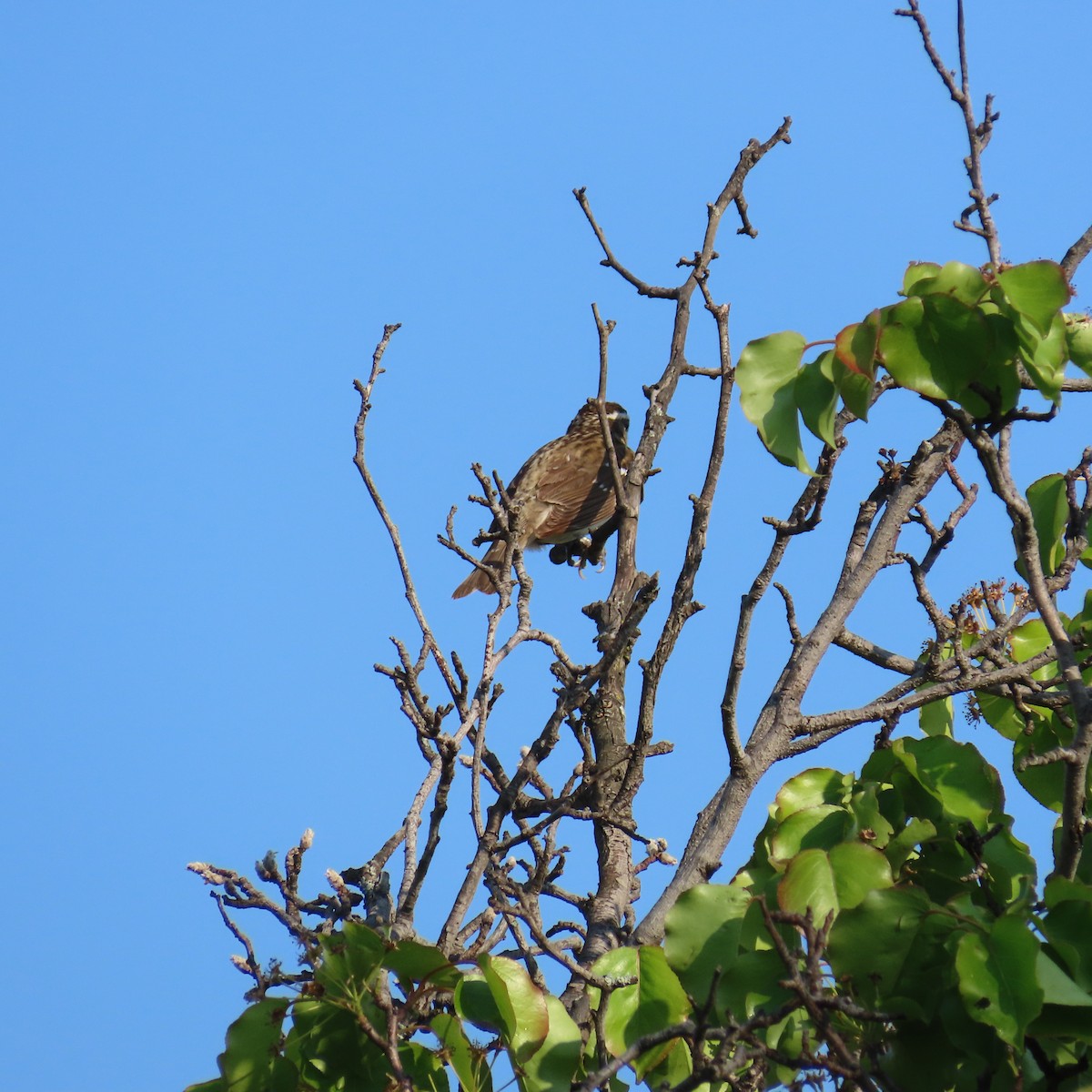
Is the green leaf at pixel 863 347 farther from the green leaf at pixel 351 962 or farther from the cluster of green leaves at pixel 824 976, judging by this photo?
the green leaf at pixel 351 962

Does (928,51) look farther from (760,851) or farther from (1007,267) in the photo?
(760,851)

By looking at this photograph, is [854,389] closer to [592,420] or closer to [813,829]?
[813,829]

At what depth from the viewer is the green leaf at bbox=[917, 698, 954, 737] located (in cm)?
348

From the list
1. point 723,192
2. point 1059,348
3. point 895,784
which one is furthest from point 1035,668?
point 723,192

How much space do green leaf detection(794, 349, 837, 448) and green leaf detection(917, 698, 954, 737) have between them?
1281mm

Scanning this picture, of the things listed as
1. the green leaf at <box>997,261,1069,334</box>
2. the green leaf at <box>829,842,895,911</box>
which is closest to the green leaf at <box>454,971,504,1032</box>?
the green leaf at <box>829,842,895,911</box>

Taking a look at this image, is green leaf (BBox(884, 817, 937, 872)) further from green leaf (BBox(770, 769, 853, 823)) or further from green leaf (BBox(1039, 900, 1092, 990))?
green leaf (BBox(1039, 900, 1092, 990))

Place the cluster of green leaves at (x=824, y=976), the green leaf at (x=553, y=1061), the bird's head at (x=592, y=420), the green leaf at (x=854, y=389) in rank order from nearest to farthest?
the cluster of green leaves at (x=824, y=976), the green leaf at (x=854, y=389), the green leaf at (x=553, y=1061), the bird's head at (x=592, y=420)

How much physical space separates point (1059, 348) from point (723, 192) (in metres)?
3.09

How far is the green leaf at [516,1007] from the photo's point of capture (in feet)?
8.02

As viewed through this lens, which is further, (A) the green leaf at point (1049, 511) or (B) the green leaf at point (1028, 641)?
(B) the green leaf at point (1028, 641)

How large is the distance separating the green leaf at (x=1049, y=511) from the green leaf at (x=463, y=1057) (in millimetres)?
1576

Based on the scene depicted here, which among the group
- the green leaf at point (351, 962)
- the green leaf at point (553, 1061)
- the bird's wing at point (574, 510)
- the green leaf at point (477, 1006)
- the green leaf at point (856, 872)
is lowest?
the green leaf at point (553, 1061)

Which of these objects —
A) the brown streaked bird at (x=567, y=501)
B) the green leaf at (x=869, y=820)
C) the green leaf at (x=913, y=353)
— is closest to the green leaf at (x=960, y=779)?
the green leaf at (x=869, y=820)
